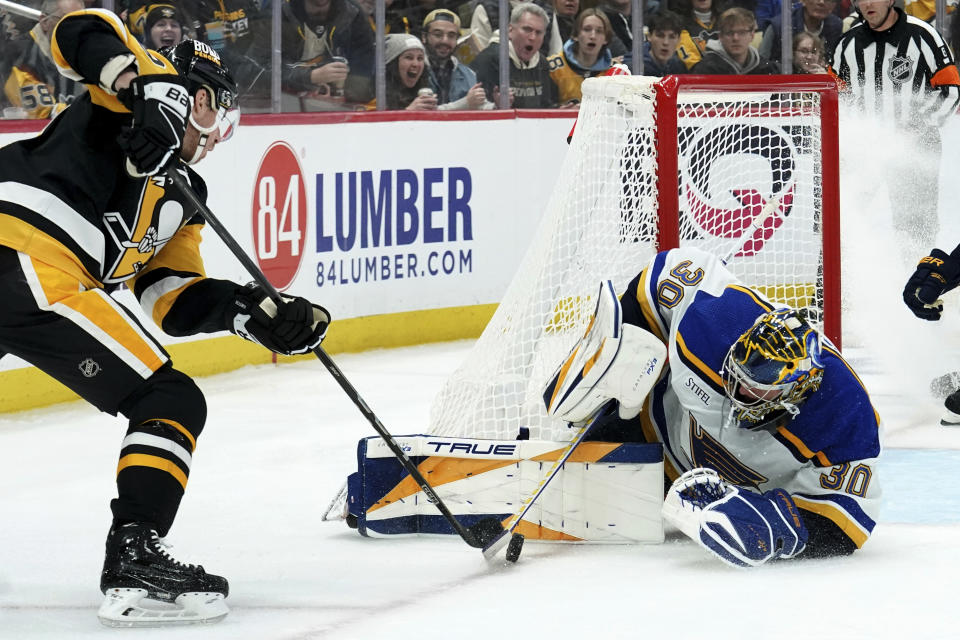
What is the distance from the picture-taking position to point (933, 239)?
5.55 metres

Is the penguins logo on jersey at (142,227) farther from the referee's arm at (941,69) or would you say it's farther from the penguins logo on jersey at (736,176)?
the referee's arm at (941,69)

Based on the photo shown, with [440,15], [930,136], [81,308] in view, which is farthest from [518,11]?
[81,308]

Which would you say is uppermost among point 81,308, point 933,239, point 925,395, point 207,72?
point 207,72

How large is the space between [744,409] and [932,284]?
5.82ft

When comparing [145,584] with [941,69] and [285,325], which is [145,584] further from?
[941,69]

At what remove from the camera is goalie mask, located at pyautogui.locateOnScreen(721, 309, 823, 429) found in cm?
269

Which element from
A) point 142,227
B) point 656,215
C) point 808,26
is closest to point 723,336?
point 656,215

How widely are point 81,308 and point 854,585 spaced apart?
4.76ft

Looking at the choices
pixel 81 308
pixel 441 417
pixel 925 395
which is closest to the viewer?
pixel 81 308

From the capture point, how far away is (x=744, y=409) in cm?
280

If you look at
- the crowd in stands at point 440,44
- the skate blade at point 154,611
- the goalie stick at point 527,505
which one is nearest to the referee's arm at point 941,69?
the crowd in stands at point 440,44

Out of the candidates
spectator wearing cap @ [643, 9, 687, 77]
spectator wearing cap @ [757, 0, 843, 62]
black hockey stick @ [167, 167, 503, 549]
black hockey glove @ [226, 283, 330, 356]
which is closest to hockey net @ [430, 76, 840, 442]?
black hockey stick @ [167, 167, 503, 549]

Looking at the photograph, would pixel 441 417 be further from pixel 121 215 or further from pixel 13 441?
pixel 13 441

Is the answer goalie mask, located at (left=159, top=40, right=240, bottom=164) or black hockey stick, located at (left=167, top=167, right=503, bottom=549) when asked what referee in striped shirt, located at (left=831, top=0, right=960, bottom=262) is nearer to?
black hockey stick, located at (left=167, top=167, right=503, bottom=549)
